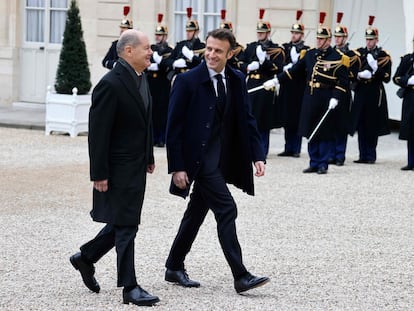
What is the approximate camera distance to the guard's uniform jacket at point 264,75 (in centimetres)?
1470

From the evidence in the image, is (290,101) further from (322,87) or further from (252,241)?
(252,241)

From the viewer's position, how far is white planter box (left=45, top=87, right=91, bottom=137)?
1628cm

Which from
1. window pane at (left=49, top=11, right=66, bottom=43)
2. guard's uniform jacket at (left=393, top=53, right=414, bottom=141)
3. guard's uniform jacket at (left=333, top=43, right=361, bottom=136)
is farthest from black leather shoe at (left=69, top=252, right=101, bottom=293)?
window pane at (left=49, top=11, right=66, bottom=43)

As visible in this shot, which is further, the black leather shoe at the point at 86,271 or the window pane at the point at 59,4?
the window pane at the point at 59,4

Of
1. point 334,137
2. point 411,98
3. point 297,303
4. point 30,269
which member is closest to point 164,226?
point 30,269

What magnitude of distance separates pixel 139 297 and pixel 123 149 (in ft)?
2.84

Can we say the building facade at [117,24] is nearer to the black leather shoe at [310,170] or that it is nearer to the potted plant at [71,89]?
the potted plant at [71,89]

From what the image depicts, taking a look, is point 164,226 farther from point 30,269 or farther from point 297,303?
point 297,303

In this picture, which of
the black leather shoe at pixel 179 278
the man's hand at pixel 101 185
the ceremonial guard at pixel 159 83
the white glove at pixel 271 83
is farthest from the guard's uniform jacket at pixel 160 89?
the man's hand at pixel 101 185

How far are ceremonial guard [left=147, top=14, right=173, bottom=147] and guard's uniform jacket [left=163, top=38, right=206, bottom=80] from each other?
0.43 feet

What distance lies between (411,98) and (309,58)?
4.56 ft

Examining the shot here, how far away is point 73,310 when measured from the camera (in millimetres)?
6508

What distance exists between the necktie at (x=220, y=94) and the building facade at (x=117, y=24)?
8.58 metres

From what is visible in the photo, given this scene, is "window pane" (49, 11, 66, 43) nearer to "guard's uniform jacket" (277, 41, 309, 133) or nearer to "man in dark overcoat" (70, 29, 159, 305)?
"guard's uniform jacket" (277, 41, 309, 133)
